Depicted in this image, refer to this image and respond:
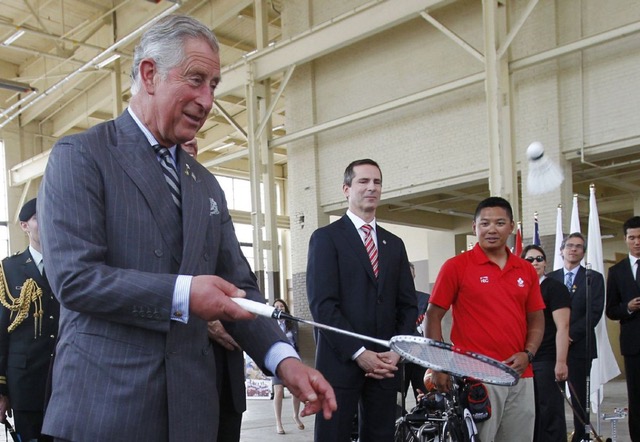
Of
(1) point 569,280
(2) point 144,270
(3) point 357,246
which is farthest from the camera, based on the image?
(1) point 569,280

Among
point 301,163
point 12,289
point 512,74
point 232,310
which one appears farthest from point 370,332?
point 301,163

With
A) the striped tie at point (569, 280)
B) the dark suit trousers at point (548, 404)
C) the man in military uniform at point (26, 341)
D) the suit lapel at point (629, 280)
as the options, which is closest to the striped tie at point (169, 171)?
the man in military uniform at point (26, 341)

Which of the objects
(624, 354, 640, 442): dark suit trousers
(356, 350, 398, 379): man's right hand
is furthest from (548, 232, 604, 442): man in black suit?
(356, 350, 398, 379): man's right hand

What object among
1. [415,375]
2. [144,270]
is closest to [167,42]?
[144,270]

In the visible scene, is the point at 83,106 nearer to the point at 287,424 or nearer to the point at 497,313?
the point at 287,424

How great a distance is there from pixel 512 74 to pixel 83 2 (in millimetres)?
11606

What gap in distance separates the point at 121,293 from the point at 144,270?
0.42 feet

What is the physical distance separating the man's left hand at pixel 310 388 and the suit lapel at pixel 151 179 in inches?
15.6

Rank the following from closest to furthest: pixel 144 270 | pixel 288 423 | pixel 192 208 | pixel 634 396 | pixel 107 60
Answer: pixel 144 270
pixel 192 208
pixel 634 396
pixel 288 423
pixel 107 60

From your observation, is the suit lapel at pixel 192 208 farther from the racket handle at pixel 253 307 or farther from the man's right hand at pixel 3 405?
the man's right hand at pixel 3 405

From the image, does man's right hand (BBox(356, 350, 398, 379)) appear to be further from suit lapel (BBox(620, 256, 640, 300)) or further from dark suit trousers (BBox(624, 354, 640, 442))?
suit lapel (BBox(620, 256, 640, 300))

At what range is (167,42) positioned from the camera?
1.69 meters

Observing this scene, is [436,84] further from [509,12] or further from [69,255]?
[69,255]

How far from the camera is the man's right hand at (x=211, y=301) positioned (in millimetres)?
1499
